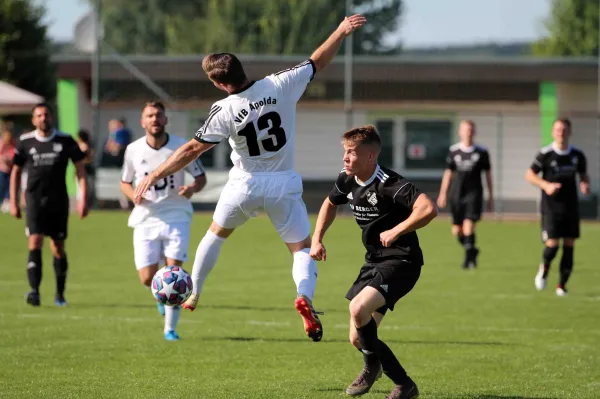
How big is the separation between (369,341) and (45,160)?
20.9 feet

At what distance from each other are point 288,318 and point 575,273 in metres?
6.55

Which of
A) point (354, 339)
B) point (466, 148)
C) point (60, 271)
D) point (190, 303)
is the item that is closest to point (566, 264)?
point (466, 148)

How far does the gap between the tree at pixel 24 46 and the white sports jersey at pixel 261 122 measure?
33.3 meters

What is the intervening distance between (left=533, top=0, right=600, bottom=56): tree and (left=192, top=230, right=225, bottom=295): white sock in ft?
121

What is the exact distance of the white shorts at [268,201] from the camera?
27.6ft

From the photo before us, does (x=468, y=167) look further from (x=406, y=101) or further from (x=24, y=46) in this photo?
(x=24, y=46)

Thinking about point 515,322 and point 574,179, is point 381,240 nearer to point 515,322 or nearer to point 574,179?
point 515,322

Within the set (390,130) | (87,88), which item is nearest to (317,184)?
(390,130)

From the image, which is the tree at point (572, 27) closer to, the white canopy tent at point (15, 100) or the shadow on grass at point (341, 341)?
the white canopy tent at point (15, 100)

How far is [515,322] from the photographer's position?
39.4 ft

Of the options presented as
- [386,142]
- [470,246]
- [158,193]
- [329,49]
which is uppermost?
[329,49]

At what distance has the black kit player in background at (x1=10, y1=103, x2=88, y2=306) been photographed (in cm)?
1265

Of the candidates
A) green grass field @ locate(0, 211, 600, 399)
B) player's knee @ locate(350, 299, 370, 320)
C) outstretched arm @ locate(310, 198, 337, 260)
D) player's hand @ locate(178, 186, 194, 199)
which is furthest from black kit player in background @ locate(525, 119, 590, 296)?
player's knee @ locate(350, 299, 370, 320)

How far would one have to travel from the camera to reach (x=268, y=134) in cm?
826
